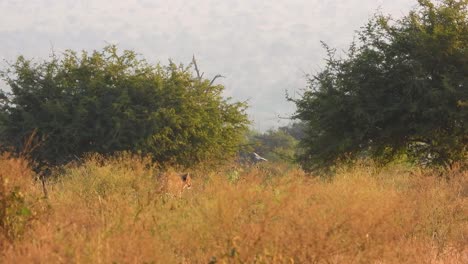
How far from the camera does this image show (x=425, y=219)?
10.1 metres

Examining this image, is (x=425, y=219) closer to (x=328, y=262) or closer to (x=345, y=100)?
(x=328, y=262)

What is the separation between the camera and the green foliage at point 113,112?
2434cm

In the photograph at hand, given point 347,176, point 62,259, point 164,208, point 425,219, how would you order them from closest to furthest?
point 62,259
point 164,208
point 425,219
point 347,176

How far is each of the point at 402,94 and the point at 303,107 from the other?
3833mm

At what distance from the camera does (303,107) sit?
22984 millimetres

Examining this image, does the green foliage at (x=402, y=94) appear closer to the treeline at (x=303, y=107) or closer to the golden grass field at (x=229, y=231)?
the treeline at (x=303, y=107)

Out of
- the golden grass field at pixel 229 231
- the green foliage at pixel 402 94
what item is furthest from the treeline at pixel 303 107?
the golden grass field at pixel 229 231

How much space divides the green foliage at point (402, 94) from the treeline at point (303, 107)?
37 millimetres

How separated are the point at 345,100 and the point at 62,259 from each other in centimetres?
1620

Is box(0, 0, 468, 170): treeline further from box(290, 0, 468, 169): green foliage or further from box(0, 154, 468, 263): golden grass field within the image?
box(0, 154, 468, 263): golden grass field

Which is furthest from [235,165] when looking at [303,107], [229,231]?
[229,231]

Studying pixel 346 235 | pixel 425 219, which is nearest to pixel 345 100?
pixel 425 219

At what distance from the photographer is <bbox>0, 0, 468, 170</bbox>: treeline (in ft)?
65.4

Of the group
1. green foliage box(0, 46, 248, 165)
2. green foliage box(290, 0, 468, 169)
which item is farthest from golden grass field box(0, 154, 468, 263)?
green foliage box(0, 46, 248, 165)
